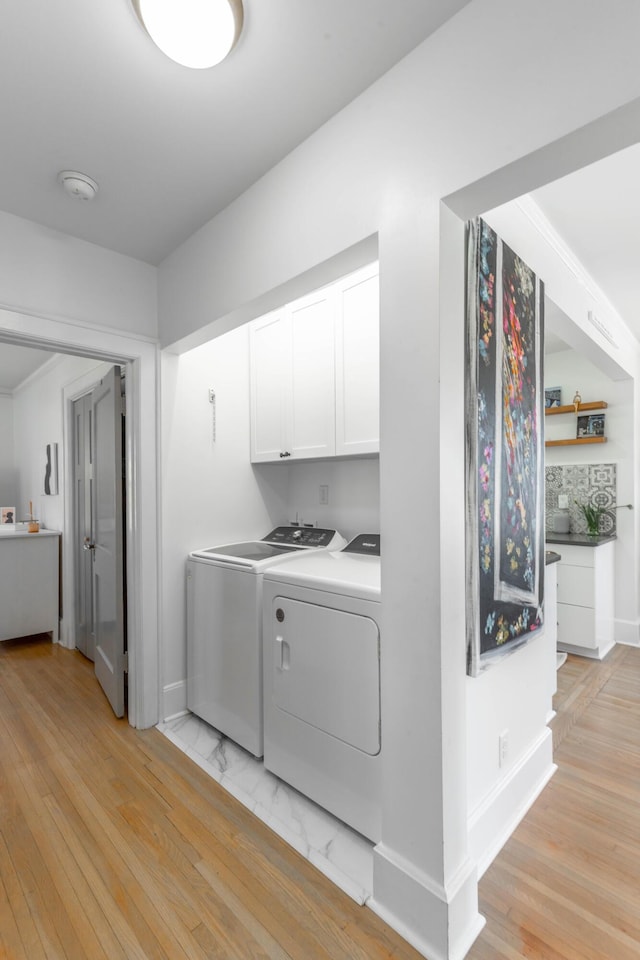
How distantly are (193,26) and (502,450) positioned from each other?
1505 millimetres

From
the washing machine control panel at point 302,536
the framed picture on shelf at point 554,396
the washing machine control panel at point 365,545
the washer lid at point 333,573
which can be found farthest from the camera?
the framed picture on shelf at point 554,396

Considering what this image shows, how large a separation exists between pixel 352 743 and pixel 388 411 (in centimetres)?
117

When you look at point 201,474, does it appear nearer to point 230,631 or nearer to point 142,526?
point 142,526

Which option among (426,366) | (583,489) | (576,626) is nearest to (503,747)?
(426,366)

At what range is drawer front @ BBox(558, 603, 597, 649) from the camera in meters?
3.37

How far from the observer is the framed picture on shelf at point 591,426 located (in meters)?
3.95

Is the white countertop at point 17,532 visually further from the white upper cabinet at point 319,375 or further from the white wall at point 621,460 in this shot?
the white wall at point 621,460

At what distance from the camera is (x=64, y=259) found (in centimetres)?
217

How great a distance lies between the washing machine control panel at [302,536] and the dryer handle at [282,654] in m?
0.76

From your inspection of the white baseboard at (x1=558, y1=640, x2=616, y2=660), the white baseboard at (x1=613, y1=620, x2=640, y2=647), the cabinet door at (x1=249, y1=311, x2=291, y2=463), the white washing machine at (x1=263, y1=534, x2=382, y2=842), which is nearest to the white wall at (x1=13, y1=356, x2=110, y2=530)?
the cabinet door at (x1=249, y1=311, x2=291, y2=463)

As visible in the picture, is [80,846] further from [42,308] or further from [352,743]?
[42,308]

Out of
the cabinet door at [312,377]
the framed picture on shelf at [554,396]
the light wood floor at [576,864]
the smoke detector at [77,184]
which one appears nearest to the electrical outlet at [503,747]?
the light wood floor at [576,864]

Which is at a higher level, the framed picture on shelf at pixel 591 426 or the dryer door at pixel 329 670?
the framed picture on shelf at pixel 591 426

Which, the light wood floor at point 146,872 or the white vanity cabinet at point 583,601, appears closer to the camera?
the light wood floor at point 146,872
